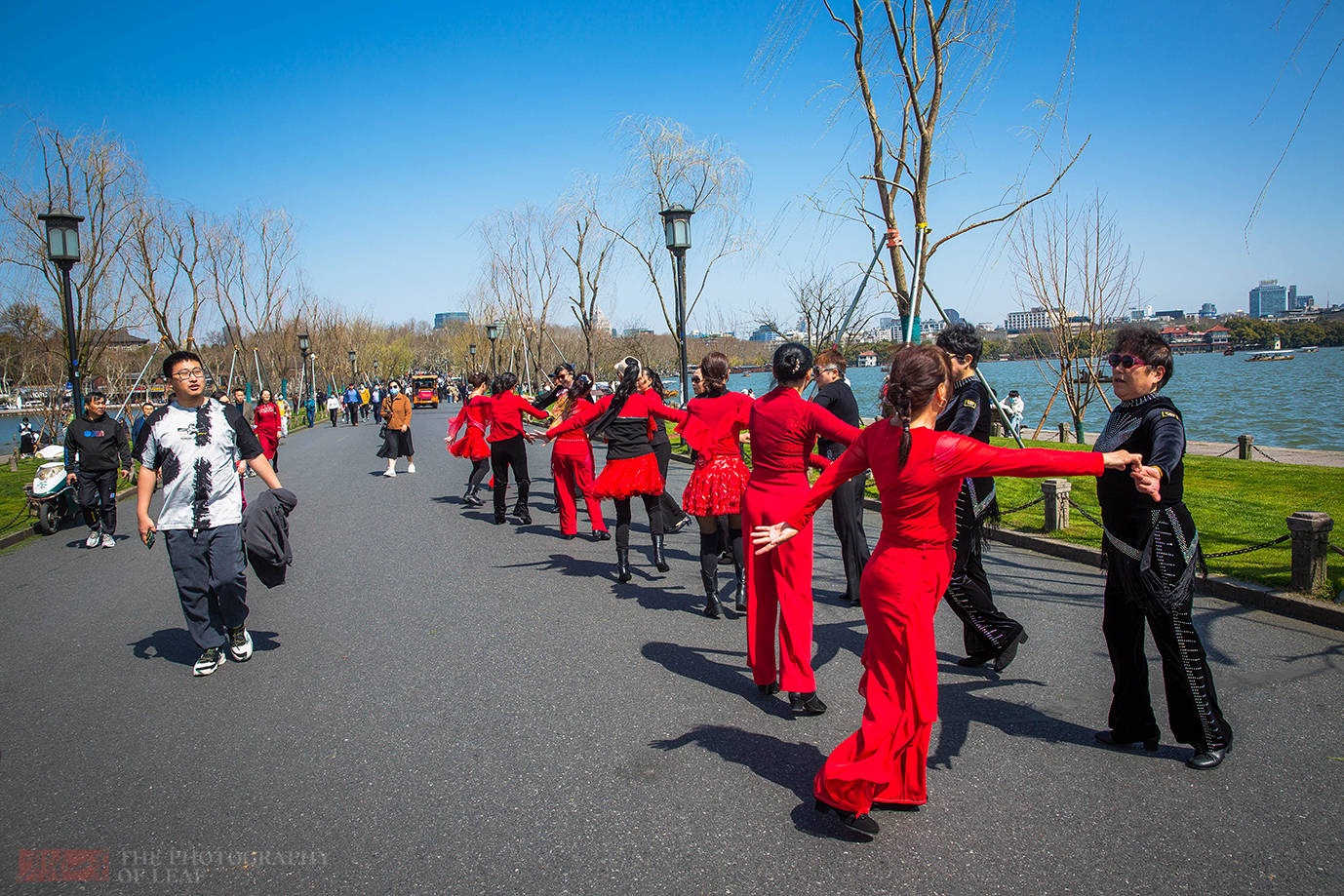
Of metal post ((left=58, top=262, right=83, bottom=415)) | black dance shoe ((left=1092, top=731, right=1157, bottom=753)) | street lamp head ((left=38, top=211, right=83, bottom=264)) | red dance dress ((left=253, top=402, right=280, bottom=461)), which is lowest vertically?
black dance shoe ((left=1092, top=731, right=1157, bottom=753))

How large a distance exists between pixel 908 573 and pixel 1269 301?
15378 centimetres

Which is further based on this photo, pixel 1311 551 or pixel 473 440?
pixel 473 440

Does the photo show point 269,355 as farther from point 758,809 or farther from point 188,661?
point 758,809

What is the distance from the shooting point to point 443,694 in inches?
187

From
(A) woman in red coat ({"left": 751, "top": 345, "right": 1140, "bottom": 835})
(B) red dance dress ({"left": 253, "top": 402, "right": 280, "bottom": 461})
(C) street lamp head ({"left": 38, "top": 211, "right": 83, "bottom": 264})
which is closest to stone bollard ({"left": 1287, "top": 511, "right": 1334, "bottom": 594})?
(A) woman in red coat ({"left": 751, "top": 345, "right": 1140, "bottom": 835})

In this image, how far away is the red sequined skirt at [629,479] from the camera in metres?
7.34

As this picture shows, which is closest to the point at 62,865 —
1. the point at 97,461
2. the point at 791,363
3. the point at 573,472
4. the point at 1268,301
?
the point at 791,363

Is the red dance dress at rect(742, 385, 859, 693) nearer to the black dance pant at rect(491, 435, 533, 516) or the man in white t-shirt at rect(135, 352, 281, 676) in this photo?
the man in white t-shirt at rect(135, 352, 281, 676)

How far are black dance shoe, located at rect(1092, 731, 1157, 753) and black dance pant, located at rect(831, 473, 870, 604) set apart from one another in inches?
93.1

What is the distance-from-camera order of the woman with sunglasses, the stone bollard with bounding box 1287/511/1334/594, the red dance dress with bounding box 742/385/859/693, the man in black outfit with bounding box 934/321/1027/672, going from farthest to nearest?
the stone bollard with bounding box 1287/511/1334/594
the man in black outfit with bounding box 934/321/1027/672
the red dance dress with bounding box 742/385/859/693
the woman with sunglasses

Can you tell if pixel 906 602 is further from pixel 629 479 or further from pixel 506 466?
pixel 506 466

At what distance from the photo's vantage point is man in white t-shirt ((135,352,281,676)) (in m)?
5.00

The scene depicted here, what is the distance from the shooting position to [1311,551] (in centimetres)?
568

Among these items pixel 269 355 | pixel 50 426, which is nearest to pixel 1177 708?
pixel 50 426
